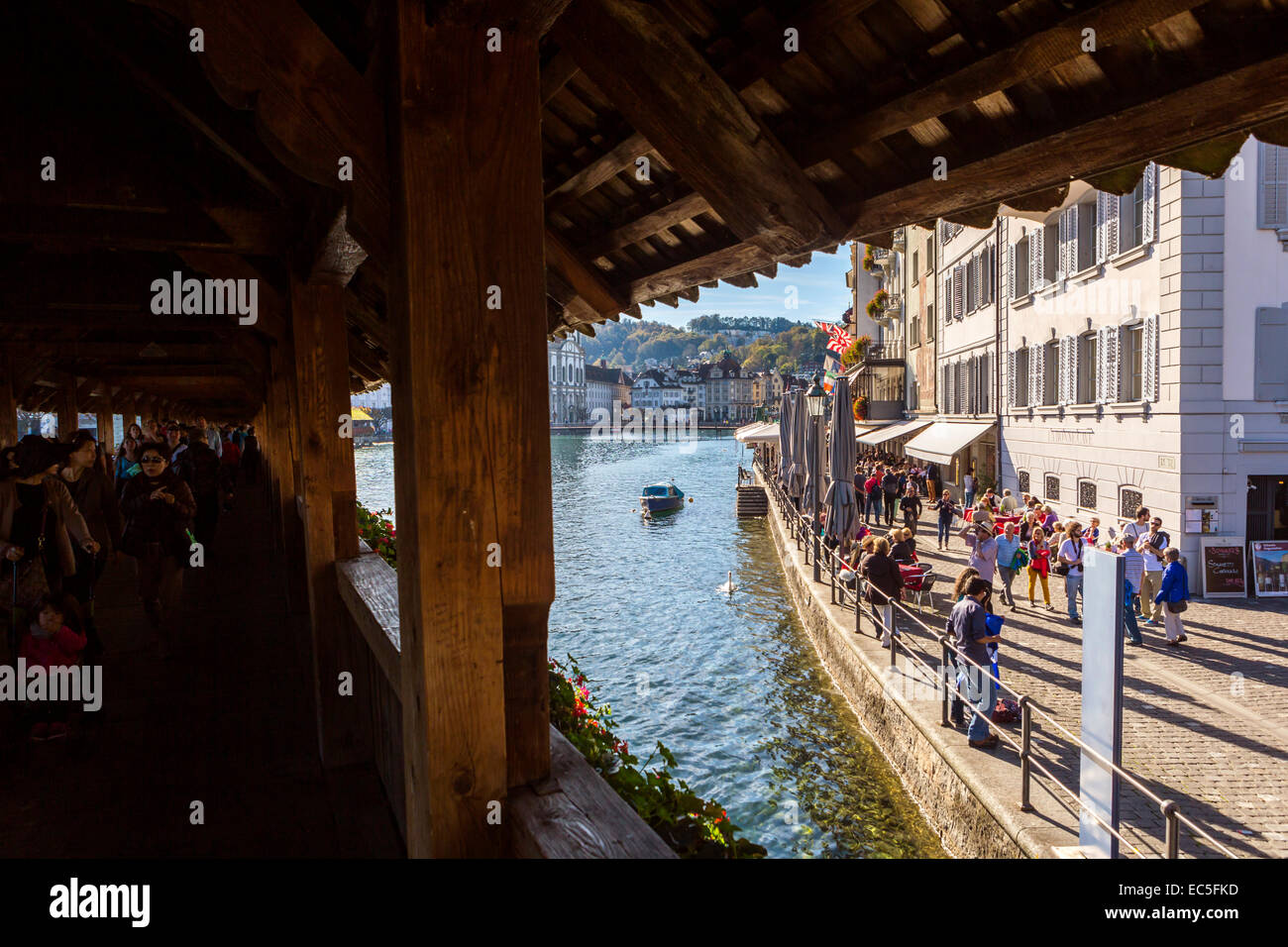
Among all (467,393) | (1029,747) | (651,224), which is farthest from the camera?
(1029,747)

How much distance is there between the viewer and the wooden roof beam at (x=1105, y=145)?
1.95 metres

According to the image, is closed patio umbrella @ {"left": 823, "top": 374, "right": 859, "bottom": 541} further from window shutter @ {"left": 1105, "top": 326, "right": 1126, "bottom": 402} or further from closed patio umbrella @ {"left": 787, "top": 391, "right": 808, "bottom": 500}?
window shutter @ {"left": 1105, "top": 326, "right": 1126, "bottom": 402}

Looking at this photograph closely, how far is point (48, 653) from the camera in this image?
16.7 ft

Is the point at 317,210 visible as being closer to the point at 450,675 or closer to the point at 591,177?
the point at 591,177

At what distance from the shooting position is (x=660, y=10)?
8.15 feet

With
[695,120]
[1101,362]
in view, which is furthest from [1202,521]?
[695,120]

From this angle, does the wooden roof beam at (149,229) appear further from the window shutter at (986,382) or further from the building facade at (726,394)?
the building facade at (726,394)

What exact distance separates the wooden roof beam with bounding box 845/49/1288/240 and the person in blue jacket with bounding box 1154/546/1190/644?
9.50 metres

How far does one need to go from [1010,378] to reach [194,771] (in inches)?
821

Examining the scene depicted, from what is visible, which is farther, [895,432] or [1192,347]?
[895,432]

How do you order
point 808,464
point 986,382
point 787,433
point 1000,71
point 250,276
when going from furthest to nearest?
point 986,382 < point 787,433 < point 808,464 < point 250,276 < point 1000,71

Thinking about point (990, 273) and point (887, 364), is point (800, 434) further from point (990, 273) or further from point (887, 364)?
point (887, 364)

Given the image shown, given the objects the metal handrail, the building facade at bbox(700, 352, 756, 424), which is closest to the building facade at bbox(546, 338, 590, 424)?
the building facade at bbox(700, 352, 756, 424)

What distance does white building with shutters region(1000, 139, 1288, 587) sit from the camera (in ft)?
43.3
